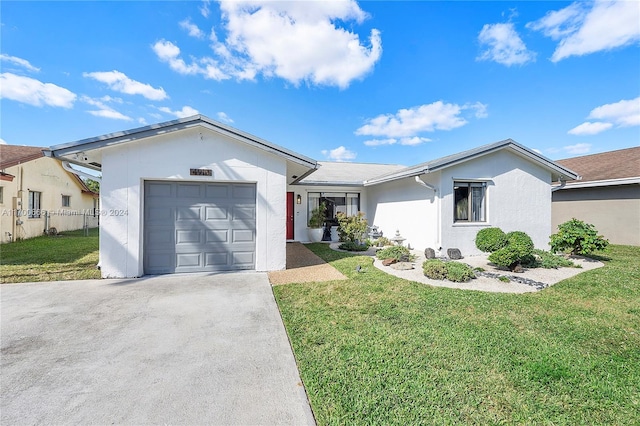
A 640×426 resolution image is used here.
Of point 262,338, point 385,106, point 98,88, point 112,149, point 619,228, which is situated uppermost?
point 385,106

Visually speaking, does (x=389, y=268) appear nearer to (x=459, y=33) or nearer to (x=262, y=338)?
(x=262, y=338)

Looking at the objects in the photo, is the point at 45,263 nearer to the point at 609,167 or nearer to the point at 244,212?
the point at 244,212

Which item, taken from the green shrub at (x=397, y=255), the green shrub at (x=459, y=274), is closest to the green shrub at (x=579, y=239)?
the green shrub at (x=459, y=274)

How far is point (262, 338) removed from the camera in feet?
11.7

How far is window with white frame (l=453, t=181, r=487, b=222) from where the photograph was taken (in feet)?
31.2

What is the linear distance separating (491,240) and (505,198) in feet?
9.89

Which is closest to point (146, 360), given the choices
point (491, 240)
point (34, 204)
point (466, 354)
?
point (466, 354)

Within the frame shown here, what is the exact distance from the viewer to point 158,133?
6293 mm

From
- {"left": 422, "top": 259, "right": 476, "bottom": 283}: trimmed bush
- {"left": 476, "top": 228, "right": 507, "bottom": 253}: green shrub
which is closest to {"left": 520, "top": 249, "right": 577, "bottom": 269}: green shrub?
{"left": 476, "top": 228, "right": 507, "bottom": 253}: green shrub

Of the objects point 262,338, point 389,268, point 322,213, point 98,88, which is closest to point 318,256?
point 389,268

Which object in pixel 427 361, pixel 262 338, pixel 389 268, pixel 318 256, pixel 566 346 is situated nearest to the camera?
pixel 427 361

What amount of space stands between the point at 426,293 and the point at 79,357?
17.7 feet

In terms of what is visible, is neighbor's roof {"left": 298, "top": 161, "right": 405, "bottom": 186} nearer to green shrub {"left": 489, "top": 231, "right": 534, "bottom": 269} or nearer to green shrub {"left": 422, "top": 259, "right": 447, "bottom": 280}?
green shrub {"left": 422, "top": 259, "right": 447, "bottom": 280}

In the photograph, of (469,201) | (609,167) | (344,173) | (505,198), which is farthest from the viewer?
(344,173)
